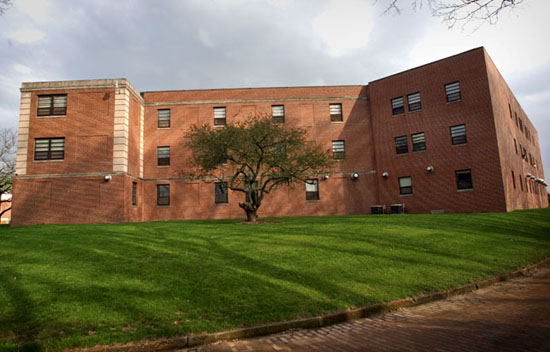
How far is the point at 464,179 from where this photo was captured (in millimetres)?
23516

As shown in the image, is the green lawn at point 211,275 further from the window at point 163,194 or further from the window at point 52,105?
the window at point 52,105

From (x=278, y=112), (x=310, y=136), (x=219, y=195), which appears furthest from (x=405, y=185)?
(x=219, y=195)

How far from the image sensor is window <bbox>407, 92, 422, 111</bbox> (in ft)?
84.9

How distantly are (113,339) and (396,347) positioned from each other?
12.8ft

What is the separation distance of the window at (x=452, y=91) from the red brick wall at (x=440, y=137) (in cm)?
28

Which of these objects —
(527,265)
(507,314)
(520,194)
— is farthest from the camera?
(520,194)

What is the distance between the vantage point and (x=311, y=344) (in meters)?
4.52

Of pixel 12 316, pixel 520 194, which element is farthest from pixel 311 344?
pixel 520 194

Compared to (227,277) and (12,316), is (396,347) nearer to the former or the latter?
(227,277)

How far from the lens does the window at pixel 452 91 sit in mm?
24094

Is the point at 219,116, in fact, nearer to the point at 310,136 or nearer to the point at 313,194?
the point at 310,136

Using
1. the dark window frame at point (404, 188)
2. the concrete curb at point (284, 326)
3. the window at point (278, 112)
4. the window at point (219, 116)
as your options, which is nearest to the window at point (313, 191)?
the window at point (278, 112)

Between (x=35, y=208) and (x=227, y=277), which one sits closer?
(x=227, y=277)

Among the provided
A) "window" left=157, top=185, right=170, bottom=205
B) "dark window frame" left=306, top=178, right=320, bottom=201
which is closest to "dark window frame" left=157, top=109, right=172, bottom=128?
"window" left=157, top=185, right=170, bottom=205
